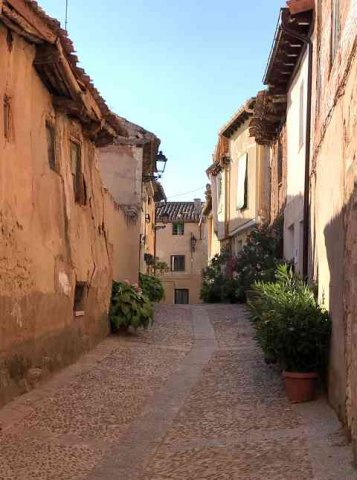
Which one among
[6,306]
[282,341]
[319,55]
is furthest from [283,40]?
[6,306]

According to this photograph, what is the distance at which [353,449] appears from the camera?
5.13 meters

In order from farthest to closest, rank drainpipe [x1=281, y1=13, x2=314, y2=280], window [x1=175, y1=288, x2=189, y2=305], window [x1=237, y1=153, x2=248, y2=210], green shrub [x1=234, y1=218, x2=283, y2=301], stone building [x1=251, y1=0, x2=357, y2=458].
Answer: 1. window [x1=175, y1=288, x2=189, y2=305]
2. window [x1=237, y1=153, x2=248, y2=210]
3. green shrub [x1=234, y1=218, x2=283, y2=301]
4. drainpipe [x1=281, y1=13, x2=314, y2=280]
5. stone building [x1=251, y1=0, x2=357, y2=458]

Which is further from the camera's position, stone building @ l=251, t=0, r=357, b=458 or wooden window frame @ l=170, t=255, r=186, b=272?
wooden window frame @ l=170, t=255, r=186, b=272

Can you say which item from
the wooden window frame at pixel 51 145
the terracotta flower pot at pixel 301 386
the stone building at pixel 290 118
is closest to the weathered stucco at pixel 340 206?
the terracotta flower pot at pixel 301 386

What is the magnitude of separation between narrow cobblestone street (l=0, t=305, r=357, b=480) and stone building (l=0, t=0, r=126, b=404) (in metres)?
0.62

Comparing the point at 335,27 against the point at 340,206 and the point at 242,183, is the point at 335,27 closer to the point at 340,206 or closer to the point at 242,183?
the point at 340,206

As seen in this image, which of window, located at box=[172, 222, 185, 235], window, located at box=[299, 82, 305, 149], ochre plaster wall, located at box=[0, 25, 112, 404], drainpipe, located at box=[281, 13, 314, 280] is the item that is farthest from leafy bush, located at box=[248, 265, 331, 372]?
window, located at box=[172, 222, 185, 235]

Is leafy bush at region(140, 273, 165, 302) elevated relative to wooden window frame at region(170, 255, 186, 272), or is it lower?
lower

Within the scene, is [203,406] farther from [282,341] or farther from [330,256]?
[330,256]

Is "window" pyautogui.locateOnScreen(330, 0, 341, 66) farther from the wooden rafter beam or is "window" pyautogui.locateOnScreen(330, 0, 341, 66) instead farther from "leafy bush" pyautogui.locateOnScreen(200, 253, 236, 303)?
"leafy bush" pyautogui.locateOnScreen(200, 253, 236, 303)

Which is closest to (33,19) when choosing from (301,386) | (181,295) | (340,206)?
(340,206)

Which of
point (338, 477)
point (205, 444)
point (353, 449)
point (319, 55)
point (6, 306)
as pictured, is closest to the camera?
point (338, 477)

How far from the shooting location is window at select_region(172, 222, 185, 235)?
151 ft

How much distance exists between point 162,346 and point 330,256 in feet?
16.8
